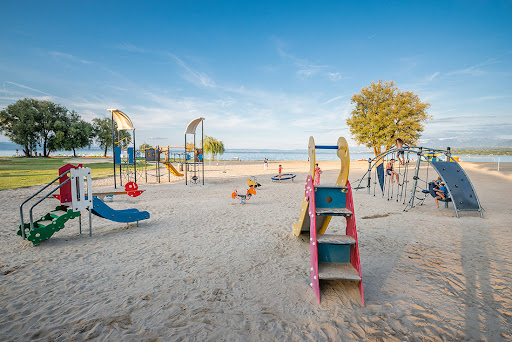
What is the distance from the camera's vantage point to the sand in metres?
3.14

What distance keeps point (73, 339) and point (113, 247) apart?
127 inches

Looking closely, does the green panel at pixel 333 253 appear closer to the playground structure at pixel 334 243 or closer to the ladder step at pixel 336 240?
the playground structure at pixel 334 243

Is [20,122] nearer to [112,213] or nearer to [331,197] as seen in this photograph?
[112,213]

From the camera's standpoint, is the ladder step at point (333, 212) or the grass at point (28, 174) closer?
the ladder step at point (333, 212)

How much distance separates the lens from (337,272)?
378cm

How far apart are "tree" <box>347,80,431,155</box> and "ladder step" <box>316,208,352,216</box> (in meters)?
33.2

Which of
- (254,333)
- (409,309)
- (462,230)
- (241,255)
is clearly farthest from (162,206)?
(462,230)

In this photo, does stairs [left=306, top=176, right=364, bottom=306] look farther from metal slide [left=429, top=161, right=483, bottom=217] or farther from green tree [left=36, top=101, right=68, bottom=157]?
green tree [left=36, top=101, right=68, bottom=157]

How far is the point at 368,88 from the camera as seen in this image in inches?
1384

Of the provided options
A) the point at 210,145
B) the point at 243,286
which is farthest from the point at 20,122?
the point at 243,286

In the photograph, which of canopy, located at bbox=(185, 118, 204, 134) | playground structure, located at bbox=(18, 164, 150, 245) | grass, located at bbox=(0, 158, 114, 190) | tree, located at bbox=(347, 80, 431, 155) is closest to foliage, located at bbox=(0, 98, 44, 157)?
grass, located at bbox=(0, 158, 114, 190)

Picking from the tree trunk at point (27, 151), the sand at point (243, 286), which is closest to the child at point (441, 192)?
the sand at point (243, 286)

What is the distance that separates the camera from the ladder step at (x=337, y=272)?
3607 millimetres

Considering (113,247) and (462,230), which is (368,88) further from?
(113,247)
